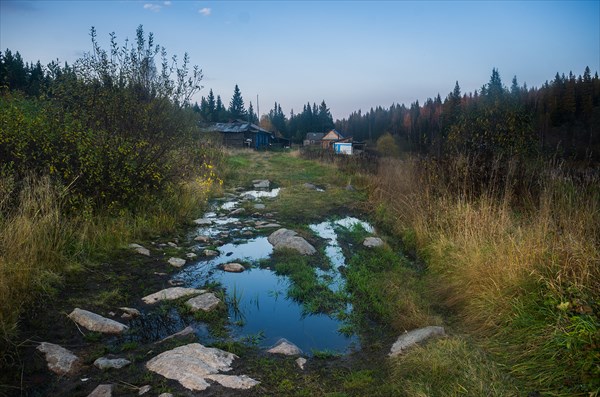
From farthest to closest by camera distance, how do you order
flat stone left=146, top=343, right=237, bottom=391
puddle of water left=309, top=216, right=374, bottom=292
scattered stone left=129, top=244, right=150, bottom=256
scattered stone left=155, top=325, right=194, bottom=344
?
1. scattered stone left=129, top=244, right=150, bottom=256
2. puddle of water left=309, top=216, right=374, bottom=292
3. scattered stone left=155, top=325, right=194, bottom=344
4. flat stone left=146, top=343, right=237, bottom=391

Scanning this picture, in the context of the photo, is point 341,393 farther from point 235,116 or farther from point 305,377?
point 235,116

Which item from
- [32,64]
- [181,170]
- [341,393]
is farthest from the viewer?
[32,64]

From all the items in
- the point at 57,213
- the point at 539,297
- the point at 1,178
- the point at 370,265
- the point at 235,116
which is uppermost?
the point at 235,116

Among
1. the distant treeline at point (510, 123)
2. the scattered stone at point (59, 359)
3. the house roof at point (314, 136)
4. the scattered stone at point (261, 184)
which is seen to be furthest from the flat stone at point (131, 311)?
the house roof at point (314, 136)

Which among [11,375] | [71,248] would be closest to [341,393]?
[11,375]

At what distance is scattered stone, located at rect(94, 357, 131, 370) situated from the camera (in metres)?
2.93

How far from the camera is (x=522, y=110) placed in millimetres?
9633

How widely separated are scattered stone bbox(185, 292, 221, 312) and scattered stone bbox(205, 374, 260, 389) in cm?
135

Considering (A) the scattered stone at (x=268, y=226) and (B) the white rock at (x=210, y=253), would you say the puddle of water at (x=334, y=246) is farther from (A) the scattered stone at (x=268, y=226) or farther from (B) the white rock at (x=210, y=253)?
(B) the white rock at (x=210, y=253)

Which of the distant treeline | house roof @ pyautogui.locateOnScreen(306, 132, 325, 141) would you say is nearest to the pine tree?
house roof @ pyautogui.locateOnScreen(306, 132, 325, 141)

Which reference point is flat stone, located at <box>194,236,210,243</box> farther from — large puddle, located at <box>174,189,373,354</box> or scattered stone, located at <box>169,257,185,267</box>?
scattered stone, located at <box>169,257,185,267</box>

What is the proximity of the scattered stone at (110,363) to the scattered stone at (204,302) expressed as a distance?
1138 millimetres

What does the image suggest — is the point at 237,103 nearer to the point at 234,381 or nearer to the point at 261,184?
the point at 261,184

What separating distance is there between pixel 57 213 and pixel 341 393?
169 inches
